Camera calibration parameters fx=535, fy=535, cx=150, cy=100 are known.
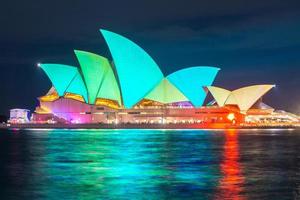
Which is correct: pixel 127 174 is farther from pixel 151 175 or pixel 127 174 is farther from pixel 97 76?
pixel 97 76

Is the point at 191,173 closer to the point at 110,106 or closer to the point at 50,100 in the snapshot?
the point at 110,106

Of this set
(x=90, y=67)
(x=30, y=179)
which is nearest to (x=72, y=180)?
(x=30, y=179)

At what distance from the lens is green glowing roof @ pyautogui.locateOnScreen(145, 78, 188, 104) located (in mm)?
88500

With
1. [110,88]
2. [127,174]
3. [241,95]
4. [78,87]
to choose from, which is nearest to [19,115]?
[78,87]

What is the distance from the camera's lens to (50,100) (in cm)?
9731

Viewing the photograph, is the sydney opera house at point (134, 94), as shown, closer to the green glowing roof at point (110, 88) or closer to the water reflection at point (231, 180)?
the green glowing roof at point (110, 88)

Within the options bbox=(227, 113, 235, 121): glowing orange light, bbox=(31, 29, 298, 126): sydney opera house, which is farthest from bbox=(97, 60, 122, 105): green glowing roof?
bbox=(227, 113, 235, 121): glowing orange light

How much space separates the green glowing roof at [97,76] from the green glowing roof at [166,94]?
6027 millimetres

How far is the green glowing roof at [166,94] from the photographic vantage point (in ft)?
290

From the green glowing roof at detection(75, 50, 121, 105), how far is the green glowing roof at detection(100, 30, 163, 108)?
2.15m

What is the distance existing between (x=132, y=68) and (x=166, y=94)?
43.8ft

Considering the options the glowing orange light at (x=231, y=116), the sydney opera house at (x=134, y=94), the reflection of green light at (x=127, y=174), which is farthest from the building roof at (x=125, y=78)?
the reflection of green light at (x=127, y=174)

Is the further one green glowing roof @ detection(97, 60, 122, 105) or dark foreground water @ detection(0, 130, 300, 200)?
green glowing roof @ detection(97, 60, 122, 105)

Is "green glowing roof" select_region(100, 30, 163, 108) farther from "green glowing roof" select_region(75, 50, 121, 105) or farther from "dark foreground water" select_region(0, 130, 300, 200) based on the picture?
"dark foreground water" select_region(0, 130, 300, 200)
